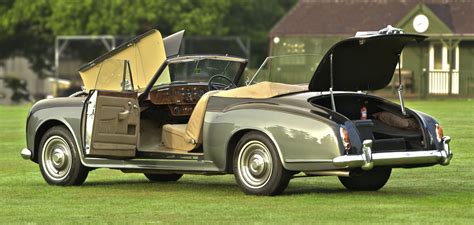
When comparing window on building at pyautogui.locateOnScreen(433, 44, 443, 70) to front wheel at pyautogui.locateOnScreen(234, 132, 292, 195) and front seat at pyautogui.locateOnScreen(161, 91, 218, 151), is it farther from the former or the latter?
front wheel at pyautogui.locateOnScreen(234, 132, 292, 195)

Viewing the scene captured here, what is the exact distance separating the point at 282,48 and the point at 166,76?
142 ft

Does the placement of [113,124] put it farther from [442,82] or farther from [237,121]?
[442,82]

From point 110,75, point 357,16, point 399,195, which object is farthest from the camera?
point 357,16

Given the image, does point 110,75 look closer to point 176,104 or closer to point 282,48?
point 176,104

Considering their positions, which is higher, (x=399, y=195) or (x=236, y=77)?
(x=236, y=77)

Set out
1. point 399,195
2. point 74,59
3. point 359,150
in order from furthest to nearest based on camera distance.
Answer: point 74,59
point 399,195
point 359,150

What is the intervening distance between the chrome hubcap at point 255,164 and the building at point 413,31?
36.0 meters

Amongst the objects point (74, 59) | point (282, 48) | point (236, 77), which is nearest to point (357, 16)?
point (282, 48)

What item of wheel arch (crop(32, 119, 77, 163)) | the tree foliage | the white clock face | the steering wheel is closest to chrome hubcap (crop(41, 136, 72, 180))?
wheel arch (crop(32, 119, 77, 163))

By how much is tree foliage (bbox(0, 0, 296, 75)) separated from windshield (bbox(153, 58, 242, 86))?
152 ft

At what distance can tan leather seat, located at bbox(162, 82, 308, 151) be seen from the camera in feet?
46.4

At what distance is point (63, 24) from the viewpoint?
215 ft

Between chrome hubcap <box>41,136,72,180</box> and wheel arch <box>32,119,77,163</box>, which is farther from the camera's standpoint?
wheel arch <box>32,119,77,163</box>

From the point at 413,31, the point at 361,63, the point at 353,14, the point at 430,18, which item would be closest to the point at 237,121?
the point at 361,63
